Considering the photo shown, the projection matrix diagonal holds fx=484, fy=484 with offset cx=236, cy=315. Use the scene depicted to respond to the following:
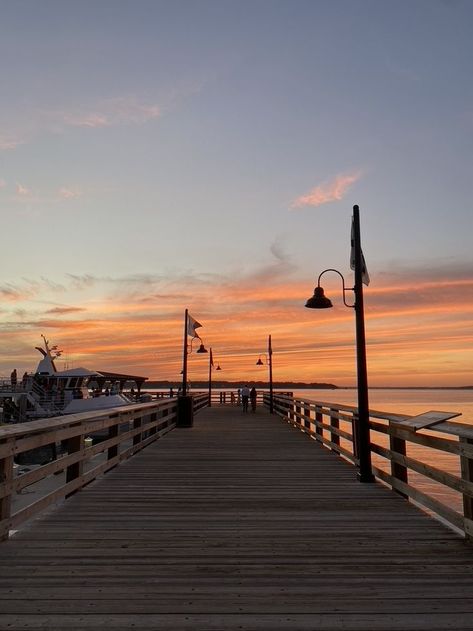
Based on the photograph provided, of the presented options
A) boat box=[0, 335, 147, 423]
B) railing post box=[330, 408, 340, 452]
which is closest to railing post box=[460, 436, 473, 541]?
railing post box=[330, 408, 340, 452]

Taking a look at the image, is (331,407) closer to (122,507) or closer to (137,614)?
(122,507)

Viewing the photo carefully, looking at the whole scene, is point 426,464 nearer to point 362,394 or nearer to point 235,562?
point 362,394

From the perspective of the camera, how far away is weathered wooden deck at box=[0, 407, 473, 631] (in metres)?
3.19

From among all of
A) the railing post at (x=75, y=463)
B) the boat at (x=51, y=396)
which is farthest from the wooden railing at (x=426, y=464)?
the boat at (x=51, y=396)

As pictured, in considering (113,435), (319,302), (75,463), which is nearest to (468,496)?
(319,302)

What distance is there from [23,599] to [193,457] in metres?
7.41

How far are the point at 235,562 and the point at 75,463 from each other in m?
3.29

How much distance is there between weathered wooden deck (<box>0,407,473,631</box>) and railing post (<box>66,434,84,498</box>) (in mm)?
288

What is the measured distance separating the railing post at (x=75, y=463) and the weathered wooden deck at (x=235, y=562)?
29 cm

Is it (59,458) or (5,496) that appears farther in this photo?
(59,458)

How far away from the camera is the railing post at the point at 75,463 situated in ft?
20.8

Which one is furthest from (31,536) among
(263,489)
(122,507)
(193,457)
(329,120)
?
(329,120)

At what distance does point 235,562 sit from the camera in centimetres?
419

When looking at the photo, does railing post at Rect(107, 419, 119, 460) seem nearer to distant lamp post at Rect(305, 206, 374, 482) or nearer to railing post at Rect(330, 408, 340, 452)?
distant lamp post at Rect(305, 206, 374, 482)
